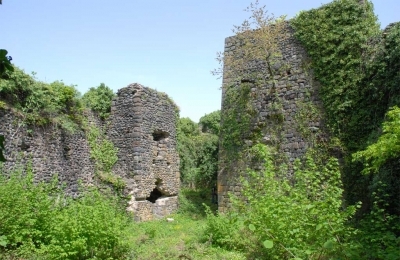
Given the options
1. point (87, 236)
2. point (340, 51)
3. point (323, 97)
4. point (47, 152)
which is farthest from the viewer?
point (47, 152)

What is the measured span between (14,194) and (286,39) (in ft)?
26.7

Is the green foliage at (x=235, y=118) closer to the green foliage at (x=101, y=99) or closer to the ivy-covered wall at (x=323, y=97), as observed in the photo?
the ivy-covered wall at (x=323, y=97)

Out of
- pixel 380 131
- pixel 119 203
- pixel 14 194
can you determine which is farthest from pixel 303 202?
pixel 119 203

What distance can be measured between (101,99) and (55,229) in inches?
305

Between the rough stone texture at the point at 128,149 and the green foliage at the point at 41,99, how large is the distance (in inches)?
11.1

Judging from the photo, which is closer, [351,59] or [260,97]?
[351,59]

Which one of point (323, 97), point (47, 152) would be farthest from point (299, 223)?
point (47, 152)

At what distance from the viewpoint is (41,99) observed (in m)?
9.88

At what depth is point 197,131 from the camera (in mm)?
26984

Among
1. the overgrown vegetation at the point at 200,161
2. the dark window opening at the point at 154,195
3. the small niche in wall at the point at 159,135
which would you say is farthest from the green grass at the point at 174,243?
the overgrown vegetation at the point at 200,161

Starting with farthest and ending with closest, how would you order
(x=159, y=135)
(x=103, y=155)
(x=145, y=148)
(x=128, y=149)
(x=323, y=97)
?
(x=159, y=135) → (x=145, y=148) → (x=128, y=149) → (x=103, y=155) → (x=323, y=97)

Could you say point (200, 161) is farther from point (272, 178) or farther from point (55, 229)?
point (55, 229)

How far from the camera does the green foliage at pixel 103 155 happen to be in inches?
481

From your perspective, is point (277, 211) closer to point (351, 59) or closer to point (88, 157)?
point (351, 59)
